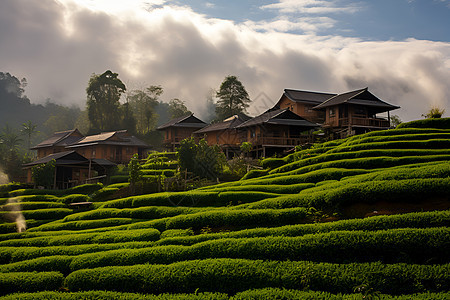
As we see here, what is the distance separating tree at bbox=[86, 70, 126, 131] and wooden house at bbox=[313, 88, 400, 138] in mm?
49534

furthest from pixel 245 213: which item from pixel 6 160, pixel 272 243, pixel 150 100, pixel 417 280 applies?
pixel 150 100

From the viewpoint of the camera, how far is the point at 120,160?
191 feet

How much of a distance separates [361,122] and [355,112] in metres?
2.41

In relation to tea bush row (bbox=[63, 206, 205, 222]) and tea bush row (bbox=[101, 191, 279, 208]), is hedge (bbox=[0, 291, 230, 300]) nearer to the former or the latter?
tea bush row (bbox=[63, 206, 205, 222])

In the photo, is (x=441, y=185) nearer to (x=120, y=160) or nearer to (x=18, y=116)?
(x=120, y=160)

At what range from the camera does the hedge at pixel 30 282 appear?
1158 cm

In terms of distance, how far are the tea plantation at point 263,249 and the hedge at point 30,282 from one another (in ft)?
0.11

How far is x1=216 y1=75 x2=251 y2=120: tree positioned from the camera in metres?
72.1

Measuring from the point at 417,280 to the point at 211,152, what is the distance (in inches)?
1100

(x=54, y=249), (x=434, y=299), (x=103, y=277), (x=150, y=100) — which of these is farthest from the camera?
(x=150, y=100)

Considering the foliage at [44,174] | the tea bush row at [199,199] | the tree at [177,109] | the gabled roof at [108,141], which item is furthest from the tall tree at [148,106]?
the tea bush row at [199,199]

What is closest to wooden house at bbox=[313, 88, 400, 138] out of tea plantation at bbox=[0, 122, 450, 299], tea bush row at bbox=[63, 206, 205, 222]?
tea plantation at bbox=[0, 122, 450, 299]

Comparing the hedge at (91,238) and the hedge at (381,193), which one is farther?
the hedge at (91,238)

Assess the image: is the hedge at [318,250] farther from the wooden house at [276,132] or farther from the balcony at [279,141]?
the wooden house at [276,132]
